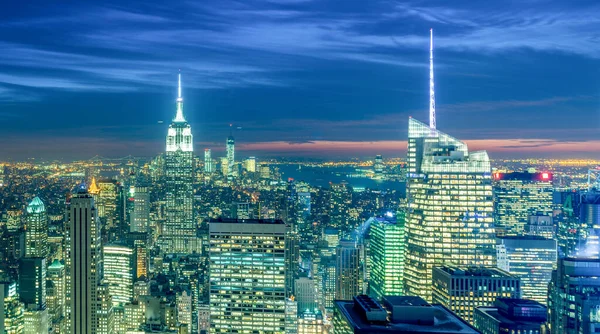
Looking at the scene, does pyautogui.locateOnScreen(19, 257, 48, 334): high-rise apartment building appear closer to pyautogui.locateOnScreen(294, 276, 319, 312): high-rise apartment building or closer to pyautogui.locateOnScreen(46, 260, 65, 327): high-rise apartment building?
pyautogui.locateOnScreen(46, 260, 65, 327): high-rise apartment building

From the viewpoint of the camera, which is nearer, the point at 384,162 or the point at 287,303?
the point at 287,303

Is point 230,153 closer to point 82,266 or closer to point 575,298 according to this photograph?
point 82,266

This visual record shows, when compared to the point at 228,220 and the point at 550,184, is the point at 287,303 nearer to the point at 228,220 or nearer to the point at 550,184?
the point at 228,220


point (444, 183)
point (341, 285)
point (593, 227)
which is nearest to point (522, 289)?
point (593, 227)

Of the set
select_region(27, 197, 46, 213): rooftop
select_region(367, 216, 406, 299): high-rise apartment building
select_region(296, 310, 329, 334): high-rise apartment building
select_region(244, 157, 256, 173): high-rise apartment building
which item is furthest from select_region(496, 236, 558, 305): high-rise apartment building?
select_region(27, 197, 46, 213): rooftop

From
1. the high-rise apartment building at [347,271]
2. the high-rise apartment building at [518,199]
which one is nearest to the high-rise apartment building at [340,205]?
the high-rise apartment building at [347,271]

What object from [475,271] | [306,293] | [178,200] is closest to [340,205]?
[306,293]
